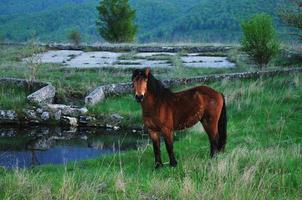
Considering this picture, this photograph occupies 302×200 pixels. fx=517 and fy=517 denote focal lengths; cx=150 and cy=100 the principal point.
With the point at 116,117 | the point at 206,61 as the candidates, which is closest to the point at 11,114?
the point at 116,117

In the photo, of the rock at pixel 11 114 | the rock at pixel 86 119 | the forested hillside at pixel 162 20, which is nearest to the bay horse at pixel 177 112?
the rock at pixel 86 119

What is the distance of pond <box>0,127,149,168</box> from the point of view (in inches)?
496

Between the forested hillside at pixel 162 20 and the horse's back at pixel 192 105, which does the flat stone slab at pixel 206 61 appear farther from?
the forested hillside at pixel 162 20

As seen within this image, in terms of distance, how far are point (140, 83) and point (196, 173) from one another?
1821 mm

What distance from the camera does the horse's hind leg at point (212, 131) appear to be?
33.8 feet

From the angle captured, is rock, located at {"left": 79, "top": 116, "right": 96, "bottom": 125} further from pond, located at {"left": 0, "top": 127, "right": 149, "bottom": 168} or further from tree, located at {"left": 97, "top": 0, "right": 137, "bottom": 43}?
tree, located at {"left": 97, "top": 0, "right": 137, "bottom": 43}

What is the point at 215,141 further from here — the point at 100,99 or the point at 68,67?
the point at 68,67

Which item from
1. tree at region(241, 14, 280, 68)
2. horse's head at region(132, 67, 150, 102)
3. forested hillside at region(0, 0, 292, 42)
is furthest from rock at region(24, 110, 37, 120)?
forested hillside at region(0, 0, 292, 42)

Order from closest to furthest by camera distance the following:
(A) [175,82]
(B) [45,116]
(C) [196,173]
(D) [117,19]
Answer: (C) [196,173]
(B) [45,116]
(A) [175,82]
(D) [117,19]

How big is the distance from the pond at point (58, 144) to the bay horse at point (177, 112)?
102 inches

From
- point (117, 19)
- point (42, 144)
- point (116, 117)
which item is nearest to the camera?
point (42, 144)

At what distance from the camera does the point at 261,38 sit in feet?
71.8

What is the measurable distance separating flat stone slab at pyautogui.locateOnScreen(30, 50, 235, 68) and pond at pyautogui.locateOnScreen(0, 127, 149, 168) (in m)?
9.13

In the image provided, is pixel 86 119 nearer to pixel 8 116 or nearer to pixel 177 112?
pixel 8 116
